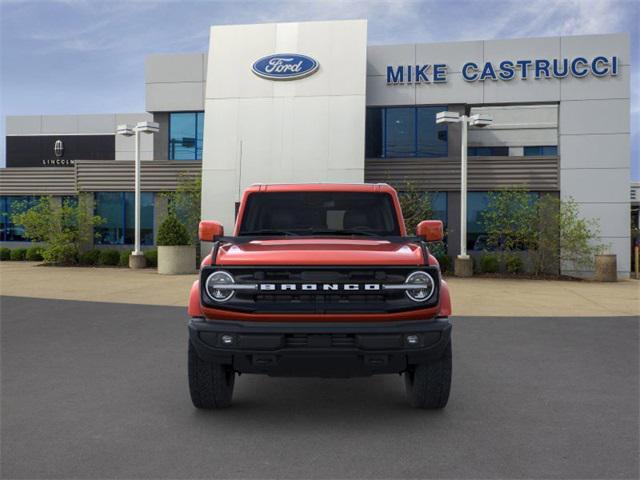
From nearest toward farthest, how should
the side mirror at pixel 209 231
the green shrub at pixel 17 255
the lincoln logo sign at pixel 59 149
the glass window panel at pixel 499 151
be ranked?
the side mirror at pixel 209 231 < the green shrub at pixel 17 255 < the glass window panel at pixel 499 151 < the lincoln logo sign at pixel 59 149

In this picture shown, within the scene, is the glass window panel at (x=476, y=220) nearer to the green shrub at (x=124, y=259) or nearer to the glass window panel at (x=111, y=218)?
the green shrub at (x=124, y=259)

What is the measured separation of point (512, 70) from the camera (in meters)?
22.3

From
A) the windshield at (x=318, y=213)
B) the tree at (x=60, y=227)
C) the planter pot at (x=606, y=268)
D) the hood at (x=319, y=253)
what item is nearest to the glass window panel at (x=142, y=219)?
the tree at (x=60, y=227)

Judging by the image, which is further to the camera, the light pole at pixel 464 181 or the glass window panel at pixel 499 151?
the glass window panel at pixel 499 151

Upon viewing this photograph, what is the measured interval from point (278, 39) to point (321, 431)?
20.5m

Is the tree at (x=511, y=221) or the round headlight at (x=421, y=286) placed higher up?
the tree at (x=511, y=221)

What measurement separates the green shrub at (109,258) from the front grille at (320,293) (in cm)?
2021

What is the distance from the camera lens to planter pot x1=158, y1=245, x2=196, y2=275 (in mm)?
19938

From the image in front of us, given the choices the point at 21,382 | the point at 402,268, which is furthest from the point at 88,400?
the point at 402,268

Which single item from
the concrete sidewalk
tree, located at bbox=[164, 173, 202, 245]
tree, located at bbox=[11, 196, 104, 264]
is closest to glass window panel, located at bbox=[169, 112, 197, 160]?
tree, located at bbox=[164, 173, 202, 245]

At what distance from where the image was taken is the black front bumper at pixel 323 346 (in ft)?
13.8

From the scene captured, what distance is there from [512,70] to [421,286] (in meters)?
20.3

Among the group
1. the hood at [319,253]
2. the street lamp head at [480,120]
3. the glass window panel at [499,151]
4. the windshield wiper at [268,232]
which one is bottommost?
the hood at [319,253]

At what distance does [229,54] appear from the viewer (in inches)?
895
